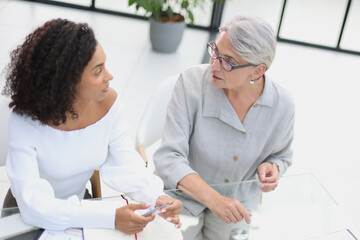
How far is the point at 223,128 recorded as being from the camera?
7.14ft

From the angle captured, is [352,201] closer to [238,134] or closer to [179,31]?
[238,134]

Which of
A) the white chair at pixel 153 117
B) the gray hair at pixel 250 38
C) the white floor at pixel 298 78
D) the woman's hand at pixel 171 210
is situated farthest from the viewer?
the white floor at pixel 298 78

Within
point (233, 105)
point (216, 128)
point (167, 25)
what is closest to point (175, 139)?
point (216, 128)

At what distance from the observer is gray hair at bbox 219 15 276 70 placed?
1936 mm

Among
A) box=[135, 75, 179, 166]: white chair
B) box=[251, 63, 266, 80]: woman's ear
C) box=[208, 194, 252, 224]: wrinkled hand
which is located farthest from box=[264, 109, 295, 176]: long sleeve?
box=[135, 75, 179, 166]: white chair

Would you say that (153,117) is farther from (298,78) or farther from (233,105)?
(298,78)

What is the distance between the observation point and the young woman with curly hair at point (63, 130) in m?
1.56

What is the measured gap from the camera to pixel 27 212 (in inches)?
63.4

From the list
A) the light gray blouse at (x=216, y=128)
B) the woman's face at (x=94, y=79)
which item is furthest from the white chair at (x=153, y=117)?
the woman's face at (x=94, y=79)

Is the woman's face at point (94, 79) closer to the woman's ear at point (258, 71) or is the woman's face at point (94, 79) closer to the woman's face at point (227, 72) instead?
the woman's face at point (227, 72)

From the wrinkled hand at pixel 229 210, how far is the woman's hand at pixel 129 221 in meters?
0.41

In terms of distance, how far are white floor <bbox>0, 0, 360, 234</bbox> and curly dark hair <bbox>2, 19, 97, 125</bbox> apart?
1.92 metres

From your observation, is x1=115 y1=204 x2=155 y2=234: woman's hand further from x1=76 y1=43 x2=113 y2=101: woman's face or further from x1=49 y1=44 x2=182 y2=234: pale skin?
x1=76 y1=43 x2=113 y2=101: woman's face

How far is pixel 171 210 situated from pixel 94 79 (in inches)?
22.2
